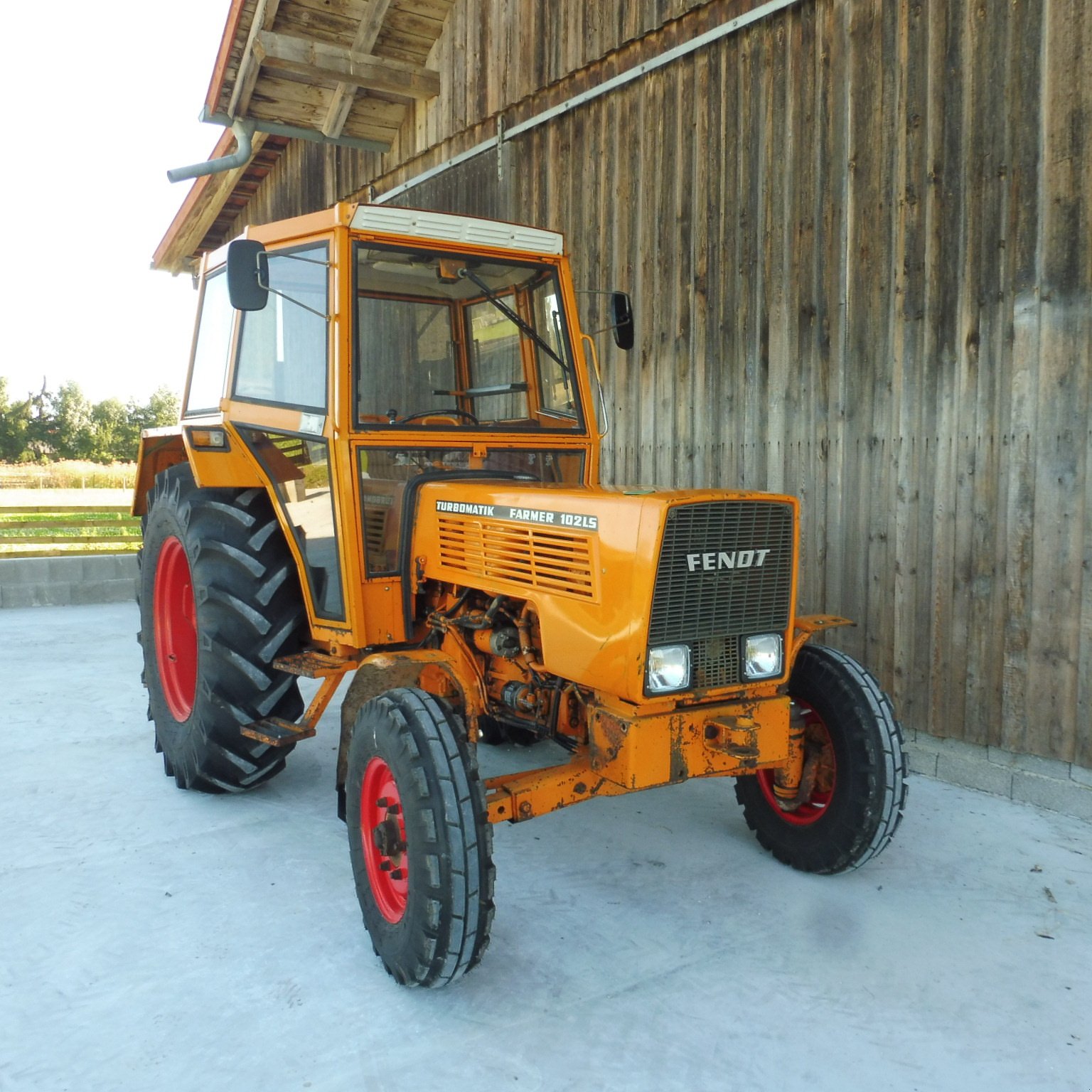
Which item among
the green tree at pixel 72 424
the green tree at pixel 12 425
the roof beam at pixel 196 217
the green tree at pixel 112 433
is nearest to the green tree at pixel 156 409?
the green tree at pixel 112 433

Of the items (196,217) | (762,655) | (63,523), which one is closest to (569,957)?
(762,655)

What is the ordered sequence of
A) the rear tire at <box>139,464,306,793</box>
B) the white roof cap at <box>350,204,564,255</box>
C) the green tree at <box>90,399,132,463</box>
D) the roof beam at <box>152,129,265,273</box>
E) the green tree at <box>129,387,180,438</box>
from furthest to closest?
1. the green tree at <box>129,387,180,438</box>
2. the green tree at <box>90,399,132,463</box>
3. the roof beam at <box>152,129,265,273</box>
4. the rear tire at <box>139,464,306,793</box>
5. the white roof cap at <box>350,204,564,255</box>

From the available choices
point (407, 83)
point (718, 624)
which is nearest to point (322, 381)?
point (718, 624)

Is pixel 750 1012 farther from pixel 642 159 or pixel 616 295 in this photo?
pixel 642 159

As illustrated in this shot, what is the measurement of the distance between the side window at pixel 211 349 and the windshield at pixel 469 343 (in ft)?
2.72

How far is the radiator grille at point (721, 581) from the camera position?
284cm

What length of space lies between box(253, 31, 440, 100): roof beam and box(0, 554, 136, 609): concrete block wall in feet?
17.0

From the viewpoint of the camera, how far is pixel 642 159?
6.10m

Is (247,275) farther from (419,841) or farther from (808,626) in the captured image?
(808,626)

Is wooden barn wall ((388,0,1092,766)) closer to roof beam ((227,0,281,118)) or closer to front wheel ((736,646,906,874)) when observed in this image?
front wheel ((736,646,906,874))

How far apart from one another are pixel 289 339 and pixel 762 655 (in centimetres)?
217

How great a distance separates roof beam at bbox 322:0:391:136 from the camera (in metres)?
7.66

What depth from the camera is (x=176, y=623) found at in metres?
4.76

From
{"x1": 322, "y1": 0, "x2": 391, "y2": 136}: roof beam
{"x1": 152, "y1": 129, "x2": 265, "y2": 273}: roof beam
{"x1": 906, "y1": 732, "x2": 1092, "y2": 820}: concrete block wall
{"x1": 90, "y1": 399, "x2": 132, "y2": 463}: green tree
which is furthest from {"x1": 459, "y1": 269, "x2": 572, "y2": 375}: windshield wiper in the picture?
{"x1": 90, "y1": 399, "x2": 132, "y2": 463}: green tree
